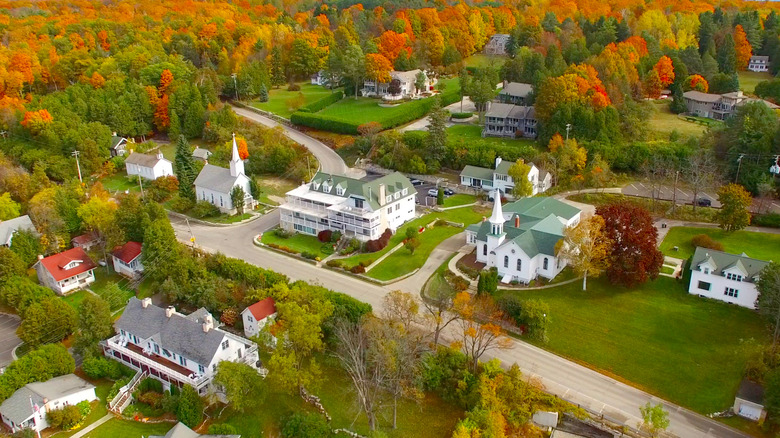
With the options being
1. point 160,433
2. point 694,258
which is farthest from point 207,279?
point 694,258

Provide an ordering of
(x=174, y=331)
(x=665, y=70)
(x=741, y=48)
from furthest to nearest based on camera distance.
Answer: (x=741, y=48) < (x=665, y=70) < (x=174, y=331)

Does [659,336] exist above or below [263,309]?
above

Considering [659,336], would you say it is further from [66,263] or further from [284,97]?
[284,97]

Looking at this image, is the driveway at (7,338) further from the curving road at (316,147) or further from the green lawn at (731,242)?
the green lawn at (731,242)

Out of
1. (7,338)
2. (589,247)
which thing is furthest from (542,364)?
(7,338)

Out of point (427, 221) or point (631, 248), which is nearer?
point (631, 248)

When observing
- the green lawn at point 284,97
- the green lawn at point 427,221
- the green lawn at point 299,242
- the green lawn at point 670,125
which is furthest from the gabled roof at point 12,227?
the green lawn at point 670,125
